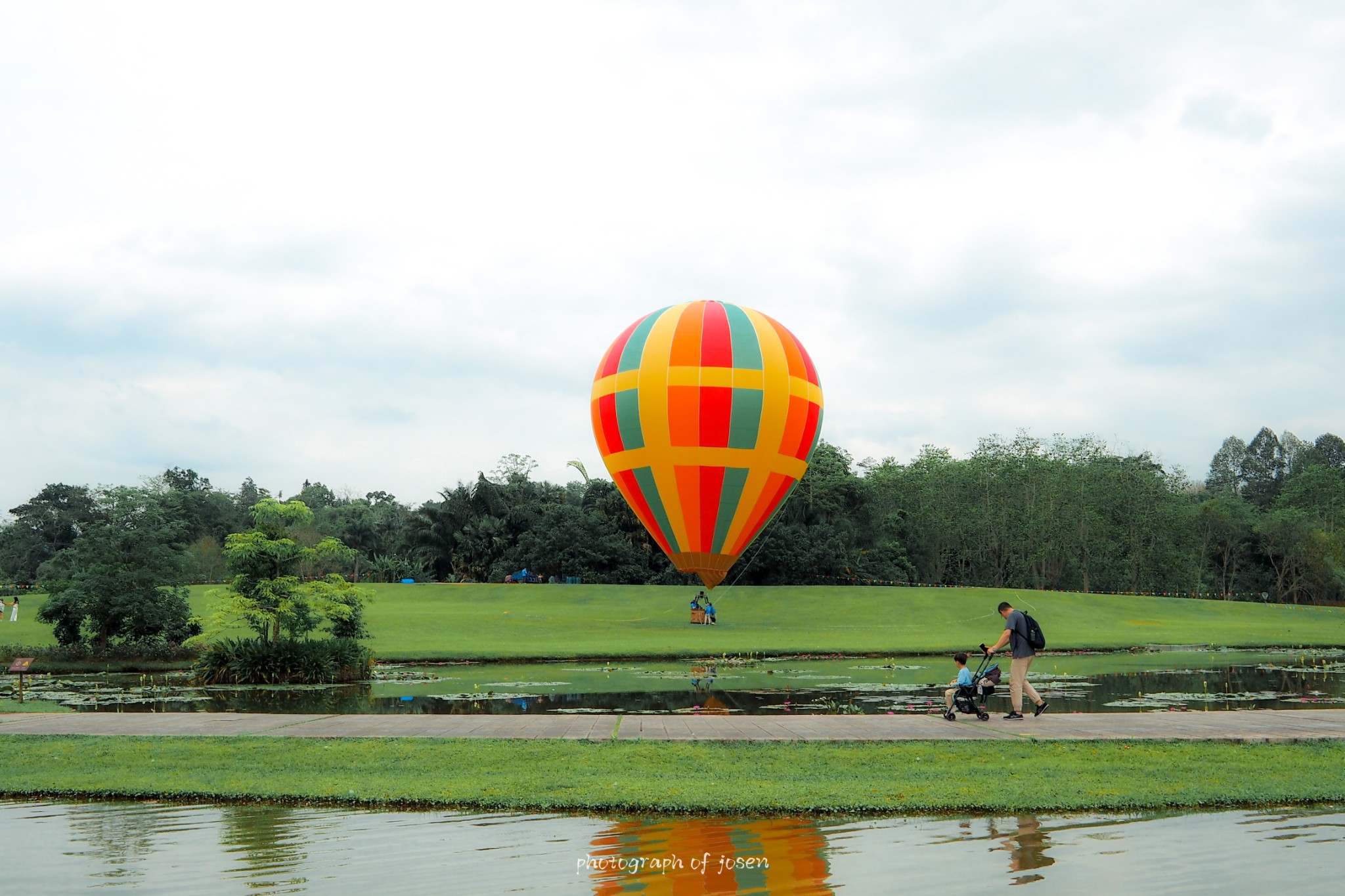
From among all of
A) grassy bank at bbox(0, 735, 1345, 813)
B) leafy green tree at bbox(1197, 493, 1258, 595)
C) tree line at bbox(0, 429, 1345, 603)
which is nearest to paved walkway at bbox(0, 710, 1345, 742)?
grassy bank at bbox(0, 735, 1345, 813)

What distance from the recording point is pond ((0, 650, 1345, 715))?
59.3ft

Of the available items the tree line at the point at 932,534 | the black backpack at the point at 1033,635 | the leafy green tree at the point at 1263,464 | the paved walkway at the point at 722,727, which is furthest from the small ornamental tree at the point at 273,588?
the leafy green tree at the point at 1263,464

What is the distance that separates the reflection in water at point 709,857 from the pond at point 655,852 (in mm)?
18

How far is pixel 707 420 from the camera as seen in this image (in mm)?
29438

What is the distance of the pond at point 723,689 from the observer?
18.1 metres

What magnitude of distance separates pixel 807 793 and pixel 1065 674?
1874 cm

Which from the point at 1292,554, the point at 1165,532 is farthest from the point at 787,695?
the point at 1292,554

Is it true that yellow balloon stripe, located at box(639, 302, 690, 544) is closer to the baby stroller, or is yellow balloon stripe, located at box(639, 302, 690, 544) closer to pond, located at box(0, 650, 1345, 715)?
pond, located at box(0, 650, 1345, 715)

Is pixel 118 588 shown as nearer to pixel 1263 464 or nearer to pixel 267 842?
pixel 267 842

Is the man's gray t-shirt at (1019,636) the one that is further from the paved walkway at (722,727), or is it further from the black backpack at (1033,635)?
the paved walkway at (722,727)

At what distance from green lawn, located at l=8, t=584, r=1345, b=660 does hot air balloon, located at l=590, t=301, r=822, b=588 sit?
14.2 ft

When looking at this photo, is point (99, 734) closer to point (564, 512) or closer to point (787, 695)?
point (787, 695)

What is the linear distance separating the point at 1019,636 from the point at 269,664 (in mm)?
17277

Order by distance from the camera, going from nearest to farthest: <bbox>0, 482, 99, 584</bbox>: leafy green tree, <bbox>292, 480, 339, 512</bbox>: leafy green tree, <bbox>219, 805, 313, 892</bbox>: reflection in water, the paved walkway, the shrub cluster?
<bbox>219, 805, 313, 892</bbox>: reflection in water → the paved walkway → the shrub cluster → <bbox>0, 482, 99, 584</bbox>: leafy green tree → <bbox>292, 480, 339, 512</bbox>: leafy green tree
